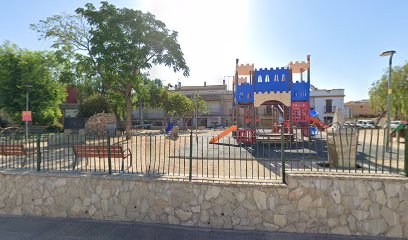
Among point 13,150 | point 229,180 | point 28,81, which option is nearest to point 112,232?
point 229,180

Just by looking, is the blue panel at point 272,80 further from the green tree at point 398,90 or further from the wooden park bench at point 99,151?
the green tree at point 398,90

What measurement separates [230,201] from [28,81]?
1804 cm

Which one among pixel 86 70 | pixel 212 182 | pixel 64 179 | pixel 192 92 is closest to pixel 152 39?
pixel 86 70

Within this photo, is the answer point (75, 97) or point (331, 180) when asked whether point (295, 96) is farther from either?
point (75, 97)

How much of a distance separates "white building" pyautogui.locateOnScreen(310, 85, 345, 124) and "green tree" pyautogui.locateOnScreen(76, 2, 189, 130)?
129 feet

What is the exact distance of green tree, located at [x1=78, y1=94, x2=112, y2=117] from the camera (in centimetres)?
3169

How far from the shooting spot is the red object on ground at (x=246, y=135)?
1306 centimetres

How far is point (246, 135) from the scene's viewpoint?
1359 cm

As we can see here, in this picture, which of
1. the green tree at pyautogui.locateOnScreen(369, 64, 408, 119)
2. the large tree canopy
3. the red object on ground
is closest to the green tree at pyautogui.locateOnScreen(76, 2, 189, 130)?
the large tree canopy

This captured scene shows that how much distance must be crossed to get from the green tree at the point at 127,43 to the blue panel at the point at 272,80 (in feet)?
18.6

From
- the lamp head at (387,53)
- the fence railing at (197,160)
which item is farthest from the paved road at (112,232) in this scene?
the lamp head at (387,53)

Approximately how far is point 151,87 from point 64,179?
48.0 ft

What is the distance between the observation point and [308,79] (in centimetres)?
1278

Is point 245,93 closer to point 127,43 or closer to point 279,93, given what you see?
point 279,93
